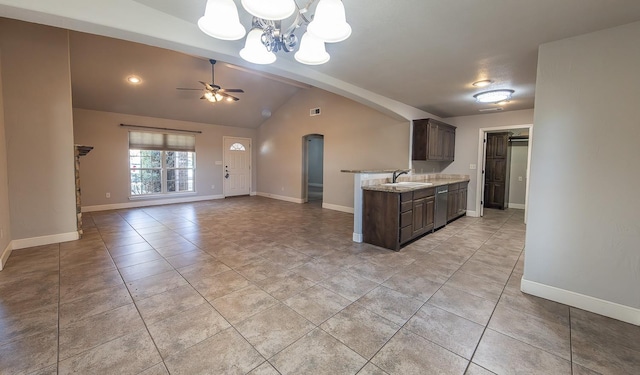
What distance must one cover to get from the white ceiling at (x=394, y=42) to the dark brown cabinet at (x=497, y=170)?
214 cm

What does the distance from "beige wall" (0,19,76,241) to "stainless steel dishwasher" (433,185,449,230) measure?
608 centimetres

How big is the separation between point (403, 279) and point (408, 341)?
1.02m

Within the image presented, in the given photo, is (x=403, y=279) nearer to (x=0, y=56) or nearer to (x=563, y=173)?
(x=563, y=173)

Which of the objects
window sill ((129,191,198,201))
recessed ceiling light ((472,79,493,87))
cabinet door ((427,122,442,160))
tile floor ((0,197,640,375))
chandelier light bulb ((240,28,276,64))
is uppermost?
recessed ceiling light ((472,79,493,87))

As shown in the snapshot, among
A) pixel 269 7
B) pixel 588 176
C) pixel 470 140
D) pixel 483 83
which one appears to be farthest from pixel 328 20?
pixel 470 140

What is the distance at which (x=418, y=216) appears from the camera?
4.17 meters

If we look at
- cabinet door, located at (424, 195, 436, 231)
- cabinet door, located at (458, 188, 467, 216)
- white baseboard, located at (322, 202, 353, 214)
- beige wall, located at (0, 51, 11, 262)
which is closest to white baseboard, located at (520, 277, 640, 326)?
cabinet door, located at (424, 195, 436, 231)

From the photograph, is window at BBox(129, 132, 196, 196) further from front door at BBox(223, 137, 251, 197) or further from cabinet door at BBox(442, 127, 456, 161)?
cabinet door at BBox(442, 127, 456, 161)

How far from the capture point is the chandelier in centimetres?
136

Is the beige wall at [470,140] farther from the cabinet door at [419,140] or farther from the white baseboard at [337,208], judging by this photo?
the white baseboard at [337,208]

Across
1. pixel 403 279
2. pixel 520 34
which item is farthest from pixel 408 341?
pixel 520 34

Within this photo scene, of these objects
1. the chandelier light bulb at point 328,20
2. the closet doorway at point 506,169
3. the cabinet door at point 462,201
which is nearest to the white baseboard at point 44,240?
the chandelier light bulb at point 328,20

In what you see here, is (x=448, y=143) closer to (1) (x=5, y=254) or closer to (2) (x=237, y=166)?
(2) (x=237, y=166)

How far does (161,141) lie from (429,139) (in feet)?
A: 24.0
